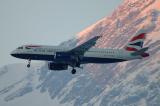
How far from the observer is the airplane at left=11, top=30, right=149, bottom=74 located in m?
153

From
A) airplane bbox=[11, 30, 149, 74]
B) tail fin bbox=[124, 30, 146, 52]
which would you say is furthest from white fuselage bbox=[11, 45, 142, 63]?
tail fin bbox=[124, 30, 146, 52]

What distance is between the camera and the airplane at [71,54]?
501ft

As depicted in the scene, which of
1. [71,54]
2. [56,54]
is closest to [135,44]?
[71,54]

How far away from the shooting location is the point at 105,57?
164m

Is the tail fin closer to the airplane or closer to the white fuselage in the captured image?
the airplane

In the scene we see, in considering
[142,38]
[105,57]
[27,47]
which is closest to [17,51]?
[27,47]

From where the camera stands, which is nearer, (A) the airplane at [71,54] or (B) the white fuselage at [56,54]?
(A) the airplane at [71,54]

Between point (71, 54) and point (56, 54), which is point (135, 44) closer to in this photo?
point (71, 54)

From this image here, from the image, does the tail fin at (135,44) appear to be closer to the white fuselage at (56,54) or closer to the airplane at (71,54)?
the airplane at (71,54)

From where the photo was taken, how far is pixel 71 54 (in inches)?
6048

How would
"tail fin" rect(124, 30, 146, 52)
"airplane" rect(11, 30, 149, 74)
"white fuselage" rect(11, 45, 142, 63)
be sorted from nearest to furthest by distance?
"airplane" rect(11, 30, 149, 74) < "white fuselage" rect(11, 45, 142, 63) < "tail fin" rect(124, 30, 146, 52)

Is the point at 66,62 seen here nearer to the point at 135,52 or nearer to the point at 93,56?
the point at 93,56

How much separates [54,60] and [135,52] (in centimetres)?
2616

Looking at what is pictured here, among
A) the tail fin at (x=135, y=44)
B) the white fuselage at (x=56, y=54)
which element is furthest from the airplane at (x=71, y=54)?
the tail fin at (x=135, y=44)
